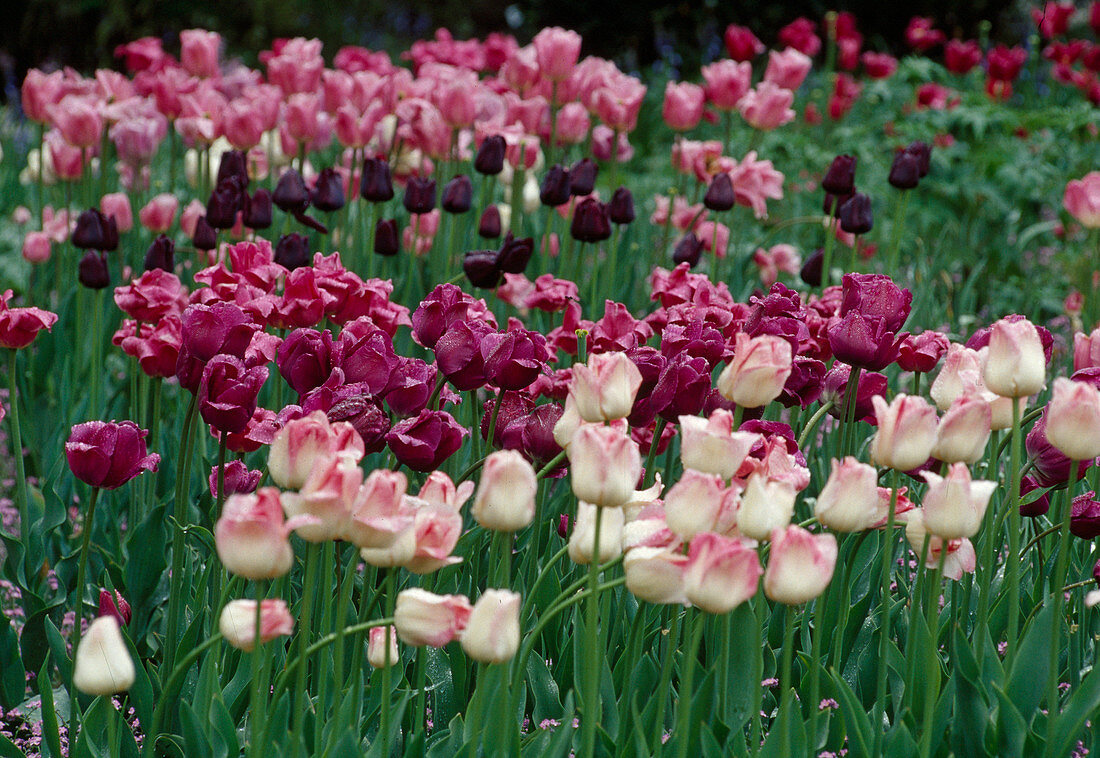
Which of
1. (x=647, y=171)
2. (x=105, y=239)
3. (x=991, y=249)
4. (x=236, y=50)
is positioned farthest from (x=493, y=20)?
(x=105, y=239)

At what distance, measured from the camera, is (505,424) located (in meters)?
1.79

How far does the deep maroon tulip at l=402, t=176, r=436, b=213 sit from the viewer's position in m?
3.04

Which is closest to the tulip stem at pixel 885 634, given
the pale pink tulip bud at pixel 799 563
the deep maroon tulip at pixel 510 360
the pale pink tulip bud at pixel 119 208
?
the pale pink tulip bud at pixel 799 563

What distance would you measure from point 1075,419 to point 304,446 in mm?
851

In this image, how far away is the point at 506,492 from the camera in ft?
3.99

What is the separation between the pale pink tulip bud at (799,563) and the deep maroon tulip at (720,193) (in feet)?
6.71

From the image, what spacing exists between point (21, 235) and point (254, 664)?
3.85m

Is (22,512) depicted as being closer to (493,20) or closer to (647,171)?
(647,171)

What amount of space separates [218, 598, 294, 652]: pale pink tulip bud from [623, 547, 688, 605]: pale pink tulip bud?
13.8 inches

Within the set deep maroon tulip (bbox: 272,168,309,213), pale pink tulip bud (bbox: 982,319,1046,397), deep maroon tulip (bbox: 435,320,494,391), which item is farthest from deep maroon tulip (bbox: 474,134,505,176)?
pale pink tulip bud (bbox: 982,319,1046,397)

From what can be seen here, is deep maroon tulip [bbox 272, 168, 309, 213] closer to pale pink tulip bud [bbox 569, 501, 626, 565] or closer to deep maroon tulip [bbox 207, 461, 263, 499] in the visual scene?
deep maroon tulip [bbox 207, 461, 263, 499]

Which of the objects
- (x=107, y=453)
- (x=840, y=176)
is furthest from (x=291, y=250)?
(x=840, y=176)

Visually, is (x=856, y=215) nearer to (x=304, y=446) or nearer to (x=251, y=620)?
(x=304, y=446)

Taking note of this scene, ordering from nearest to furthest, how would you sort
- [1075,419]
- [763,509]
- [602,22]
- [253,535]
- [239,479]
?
[253,535] → [763,509] → [1075,419] → [239,479] → [602,22]
